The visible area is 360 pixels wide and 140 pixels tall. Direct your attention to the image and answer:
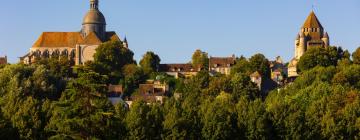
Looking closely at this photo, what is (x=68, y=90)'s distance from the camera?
4553 cm

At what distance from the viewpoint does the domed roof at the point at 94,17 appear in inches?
5404

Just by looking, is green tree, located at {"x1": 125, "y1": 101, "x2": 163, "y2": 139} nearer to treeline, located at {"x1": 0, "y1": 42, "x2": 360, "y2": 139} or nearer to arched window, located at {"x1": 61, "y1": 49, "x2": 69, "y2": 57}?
treeline, located at {"x1": 0, "y1": 42, "x2": 360, "y2": 139}

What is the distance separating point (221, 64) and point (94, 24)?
18.5 meters

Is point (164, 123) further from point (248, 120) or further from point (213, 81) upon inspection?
point (213, 81)

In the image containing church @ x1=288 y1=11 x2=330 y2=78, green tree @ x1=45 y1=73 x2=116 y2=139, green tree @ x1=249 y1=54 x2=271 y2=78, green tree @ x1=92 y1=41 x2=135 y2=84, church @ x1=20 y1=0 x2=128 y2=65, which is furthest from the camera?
church @ x1=20 y1=0 x2=128 y2=65

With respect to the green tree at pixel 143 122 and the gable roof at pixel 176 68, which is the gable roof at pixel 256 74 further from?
the green tree at pixel 143 122

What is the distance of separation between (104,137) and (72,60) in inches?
3389

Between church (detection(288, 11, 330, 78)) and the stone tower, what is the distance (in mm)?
26445

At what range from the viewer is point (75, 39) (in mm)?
137500

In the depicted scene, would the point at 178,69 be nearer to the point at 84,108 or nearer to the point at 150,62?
the point at 150,62

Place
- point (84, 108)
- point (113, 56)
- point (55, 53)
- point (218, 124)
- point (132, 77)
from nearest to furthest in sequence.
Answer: point (84, 108) < point (218, 124) < point (132, 77) < point (113, 56) < point (55, 53)

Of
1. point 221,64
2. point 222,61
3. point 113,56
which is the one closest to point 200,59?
point 222,61

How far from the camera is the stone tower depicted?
136 metres

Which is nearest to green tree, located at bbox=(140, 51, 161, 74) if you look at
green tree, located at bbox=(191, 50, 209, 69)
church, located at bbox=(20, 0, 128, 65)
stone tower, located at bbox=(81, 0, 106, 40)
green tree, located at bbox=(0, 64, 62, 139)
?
green tree, located at bbox=(191, 50, 209, 69)
